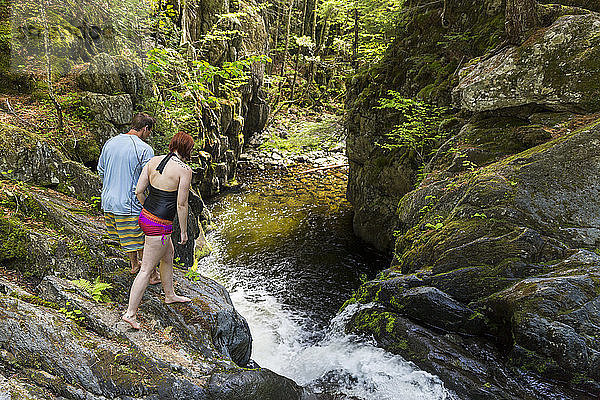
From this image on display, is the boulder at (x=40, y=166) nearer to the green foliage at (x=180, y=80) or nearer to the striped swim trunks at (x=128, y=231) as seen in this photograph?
the striped swim trunks at (x=128, y=231)

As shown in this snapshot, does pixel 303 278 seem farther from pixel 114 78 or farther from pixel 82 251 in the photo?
pixel 114 78

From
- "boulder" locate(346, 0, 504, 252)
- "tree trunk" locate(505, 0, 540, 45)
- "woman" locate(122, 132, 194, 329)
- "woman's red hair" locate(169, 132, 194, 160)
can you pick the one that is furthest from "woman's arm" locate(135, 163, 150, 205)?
"boulder" locate(346, 0, 504, 252)

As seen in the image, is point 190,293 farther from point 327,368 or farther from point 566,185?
point 566,185

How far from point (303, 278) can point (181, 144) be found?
8577 mm

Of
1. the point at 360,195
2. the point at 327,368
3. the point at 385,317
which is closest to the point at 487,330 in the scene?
the point at 385,317

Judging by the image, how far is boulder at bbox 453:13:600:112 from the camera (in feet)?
22.7

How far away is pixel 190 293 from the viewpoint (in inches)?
225

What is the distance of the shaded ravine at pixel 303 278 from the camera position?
581cm

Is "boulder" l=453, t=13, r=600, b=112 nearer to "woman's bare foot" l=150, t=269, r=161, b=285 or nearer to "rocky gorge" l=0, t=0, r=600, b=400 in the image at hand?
"rocky gorge" l=0, t=0, r=600, b=400

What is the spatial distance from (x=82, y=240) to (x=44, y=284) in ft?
3.58

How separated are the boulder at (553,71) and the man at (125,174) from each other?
7672 mm

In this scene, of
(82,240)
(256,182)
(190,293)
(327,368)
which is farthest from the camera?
(256,182)

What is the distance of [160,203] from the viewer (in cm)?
434

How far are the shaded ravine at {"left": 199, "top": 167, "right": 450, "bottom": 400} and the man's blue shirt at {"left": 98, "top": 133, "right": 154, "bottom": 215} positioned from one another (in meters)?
4.38
